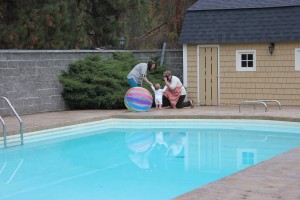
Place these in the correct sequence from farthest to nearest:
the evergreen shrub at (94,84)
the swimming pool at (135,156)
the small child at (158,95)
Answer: the evergreen shrub at (94,84) → the small child at (158,95) → the swimming pool at (135,156)

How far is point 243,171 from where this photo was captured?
7.63 metres

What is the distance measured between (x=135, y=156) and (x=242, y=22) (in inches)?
332

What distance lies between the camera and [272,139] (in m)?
12.8

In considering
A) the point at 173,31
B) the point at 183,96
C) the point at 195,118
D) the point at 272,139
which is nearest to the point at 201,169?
the point at 272,139

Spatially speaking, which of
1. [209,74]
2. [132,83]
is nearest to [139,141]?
[132,83]

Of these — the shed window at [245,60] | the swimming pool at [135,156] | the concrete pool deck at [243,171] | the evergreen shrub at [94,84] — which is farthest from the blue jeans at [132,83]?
the shed window at [245,60]

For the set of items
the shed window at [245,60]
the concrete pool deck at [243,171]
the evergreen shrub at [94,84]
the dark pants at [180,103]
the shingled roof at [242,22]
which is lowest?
the concrete pool deck at [243,171]

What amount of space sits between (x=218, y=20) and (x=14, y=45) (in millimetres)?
7433

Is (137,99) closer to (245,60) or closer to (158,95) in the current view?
(158,95)

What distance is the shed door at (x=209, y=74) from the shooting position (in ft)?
60.0

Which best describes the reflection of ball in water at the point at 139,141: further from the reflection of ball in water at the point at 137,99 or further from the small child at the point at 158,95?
the small child at the point at 158,95

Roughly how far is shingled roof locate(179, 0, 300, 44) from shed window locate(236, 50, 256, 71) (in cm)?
43

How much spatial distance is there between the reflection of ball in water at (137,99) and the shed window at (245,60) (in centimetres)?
371

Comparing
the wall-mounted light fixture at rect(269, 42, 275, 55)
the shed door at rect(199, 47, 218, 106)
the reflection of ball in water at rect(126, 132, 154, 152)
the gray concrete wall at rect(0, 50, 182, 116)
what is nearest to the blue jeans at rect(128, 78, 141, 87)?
the gray concrete wall at rect(0, 50, 182, 116)
